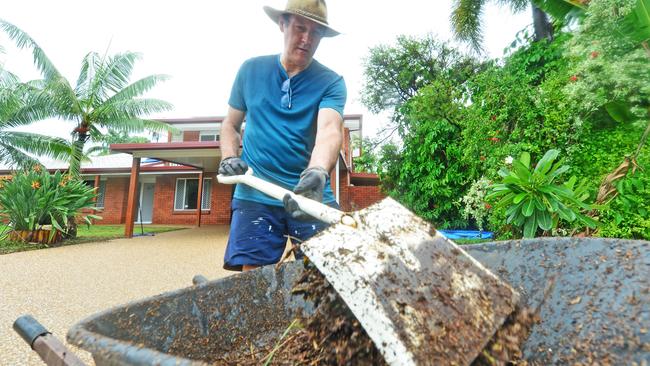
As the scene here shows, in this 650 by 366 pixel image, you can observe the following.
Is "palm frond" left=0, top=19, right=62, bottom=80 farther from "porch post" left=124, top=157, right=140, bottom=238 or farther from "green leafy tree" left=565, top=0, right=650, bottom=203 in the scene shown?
"green leafy tree" left=565, top=0, right=650, bottom=203

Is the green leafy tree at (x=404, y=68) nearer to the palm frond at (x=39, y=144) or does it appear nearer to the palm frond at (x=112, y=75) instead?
the palm frond at (x=112, y=75)

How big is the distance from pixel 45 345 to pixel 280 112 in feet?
4.22

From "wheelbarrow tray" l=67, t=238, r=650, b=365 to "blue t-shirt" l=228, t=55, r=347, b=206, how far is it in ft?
2.15

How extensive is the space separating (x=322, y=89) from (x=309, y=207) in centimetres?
85

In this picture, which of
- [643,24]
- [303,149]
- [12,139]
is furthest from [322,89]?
[12,139]

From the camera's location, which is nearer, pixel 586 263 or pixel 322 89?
pixel 586 263

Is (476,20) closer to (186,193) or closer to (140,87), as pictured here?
(140,87)

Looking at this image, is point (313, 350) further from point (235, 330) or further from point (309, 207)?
point (309, 207)

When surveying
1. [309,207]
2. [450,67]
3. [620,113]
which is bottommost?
[309,207]

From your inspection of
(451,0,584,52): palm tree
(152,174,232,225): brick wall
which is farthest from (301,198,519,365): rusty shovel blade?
(152,174,232,225): brick wall

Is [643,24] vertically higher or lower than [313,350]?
higher

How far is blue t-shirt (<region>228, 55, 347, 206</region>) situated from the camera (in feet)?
5.98

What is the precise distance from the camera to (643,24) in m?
4.08

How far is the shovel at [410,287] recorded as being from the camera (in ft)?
2.48
